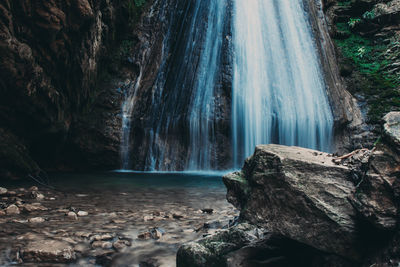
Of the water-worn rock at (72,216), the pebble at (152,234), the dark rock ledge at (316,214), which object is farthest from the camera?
the water-worn rock at (72,216)

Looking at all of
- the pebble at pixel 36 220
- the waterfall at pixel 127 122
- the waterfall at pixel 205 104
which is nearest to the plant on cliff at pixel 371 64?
the waterfall at pixel 205 104

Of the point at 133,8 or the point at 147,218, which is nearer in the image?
the point at 147,218

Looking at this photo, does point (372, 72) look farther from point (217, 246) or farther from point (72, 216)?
point (72, 216)

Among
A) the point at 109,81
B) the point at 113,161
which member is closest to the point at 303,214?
the point at 113,161

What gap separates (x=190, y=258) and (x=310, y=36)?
502 inches

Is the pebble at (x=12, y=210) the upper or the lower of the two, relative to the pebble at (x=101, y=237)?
upper

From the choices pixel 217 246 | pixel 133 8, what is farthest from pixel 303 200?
pixel 133 8

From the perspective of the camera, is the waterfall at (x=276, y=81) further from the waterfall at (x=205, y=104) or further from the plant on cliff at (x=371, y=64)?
the plant on cliff at (x=371, y=64)

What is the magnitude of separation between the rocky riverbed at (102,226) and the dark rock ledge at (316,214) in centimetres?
65

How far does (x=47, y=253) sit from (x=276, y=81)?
10412 millimetres

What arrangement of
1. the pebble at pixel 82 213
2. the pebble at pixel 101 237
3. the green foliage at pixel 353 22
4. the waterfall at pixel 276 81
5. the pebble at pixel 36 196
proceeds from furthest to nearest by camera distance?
the green foliage at pixel 353 22, the waterfall at pixel 276 81, the pebble at pixel 36 196, the pebble at pixel 82 213, the pebble at pixel 101 237

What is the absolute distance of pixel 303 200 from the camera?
5.94 ft

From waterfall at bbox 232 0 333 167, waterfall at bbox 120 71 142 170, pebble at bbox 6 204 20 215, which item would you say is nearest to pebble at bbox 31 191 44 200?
pebble at bbox 6 204 20 215

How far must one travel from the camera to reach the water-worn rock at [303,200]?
1.68 metres
